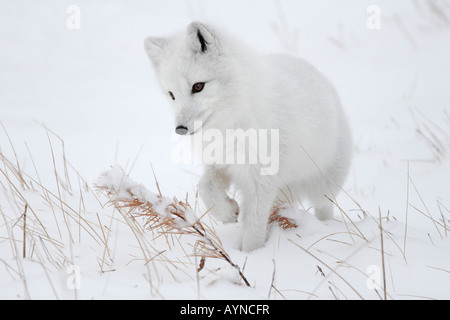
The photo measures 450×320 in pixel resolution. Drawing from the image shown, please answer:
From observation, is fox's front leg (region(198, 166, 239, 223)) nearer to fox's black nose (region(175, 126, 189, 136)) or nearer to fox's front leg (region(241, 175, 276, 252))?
fox's front leg (region(241, 175, 276, 252))

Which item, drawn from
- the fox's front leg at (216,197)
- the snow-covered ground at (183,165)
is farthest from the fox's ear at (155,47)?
the fox's front leg at (216,197)

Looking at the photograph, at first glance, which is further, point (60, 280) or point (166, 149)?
point (166, 149)

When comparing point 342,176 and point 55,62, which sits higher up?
point 55,62

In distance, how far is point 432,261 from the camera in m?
2.10

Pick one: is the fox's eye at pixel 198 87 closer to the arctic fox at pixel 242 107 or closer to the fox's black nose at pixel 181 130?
the arctic fox at pixel 242 107

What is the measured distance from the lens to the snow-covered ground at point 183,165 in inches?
75.4

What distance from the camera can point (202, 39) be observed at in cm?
264

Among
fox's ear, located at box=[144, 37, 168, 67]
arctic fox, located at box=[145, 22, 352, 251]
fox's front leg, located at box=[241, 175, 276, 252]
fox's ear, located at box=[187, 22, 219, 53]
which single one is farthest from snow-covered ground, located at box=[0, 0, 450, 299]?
fox's ear, located at box=[144, 37, 168, 67]

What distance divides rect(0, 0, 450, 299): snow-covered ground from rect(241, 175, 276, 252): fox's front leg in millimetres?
91

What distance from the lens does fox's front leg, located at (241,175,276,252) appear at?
2.69 meters

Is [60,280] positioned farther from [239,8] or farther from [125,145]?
[239,8]
